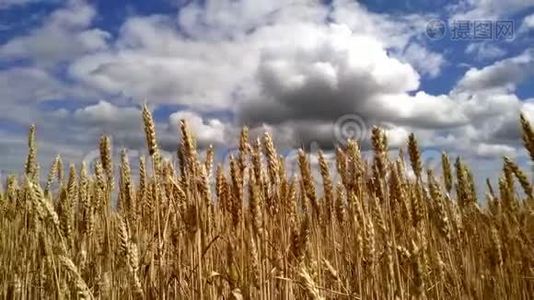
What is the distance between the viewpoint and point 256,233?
8.79ft

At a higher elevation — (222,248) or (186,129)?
(186,129)

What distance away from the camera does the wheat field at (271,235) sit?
7.79 feet

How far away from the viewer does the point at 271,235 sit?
2914 mm

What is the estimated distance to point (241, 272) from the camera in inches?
97.0

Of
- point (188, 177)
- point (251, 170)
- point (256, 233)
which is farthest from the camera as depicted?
point (251, 170)

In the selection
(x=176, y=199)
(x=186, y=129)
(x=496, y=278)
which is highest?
(x=186, y=129)

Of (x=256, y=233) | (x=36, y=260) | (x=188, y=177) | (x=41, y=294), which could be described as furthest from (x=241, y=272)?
(x=36, y=260)

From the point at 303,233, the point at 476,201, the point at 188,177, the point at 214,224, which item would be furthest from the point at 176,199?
the point at 476,201

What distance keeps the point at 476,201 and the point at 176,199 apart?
7.51 feet

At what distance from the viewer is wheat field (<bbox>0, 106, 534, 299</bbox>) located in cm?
237

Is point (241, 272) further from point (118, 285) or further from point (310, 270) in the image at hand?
point (118, 285)

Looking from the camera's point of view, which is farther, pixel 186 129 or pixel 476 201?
pixel 476 201

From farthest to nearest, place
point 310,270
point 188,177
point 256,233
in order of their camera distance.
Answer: point 256,233 < point 188,177 < point 310,270

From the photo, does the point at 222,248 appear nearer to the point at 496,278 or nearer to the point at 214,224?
the point at 214,224
